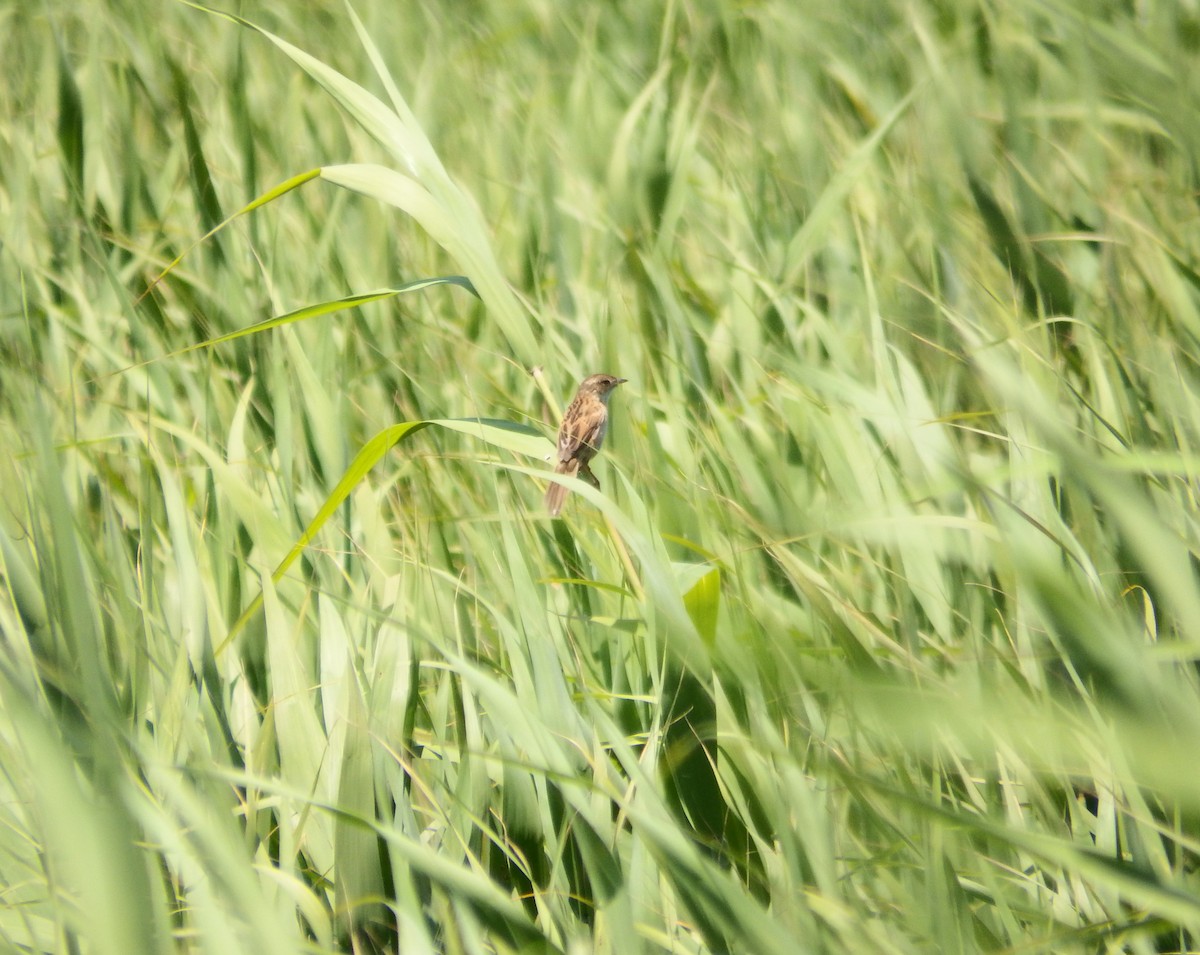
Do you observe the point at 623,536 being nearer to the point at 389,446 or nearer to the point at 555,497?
A: the point at 389,446

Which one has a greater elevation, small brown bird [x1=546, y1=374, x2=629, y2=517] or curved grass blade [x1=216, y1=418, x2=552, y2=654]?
curved grass blade [x1=216, y1=418, x2=552, y2=654]

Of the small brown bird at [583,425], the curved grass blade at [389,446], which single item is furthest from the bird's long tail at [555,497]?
the curved grass blade at [389,446]

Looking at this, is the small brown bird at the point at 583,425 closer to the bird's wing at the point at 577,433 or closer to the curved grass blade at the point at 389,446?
the bird's wing at the point at 577,433

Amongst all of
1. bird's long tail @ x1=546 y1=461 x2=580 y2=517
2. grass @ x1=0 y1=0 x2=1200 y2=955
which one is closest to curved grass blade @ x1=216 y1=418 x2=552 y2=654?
grass @ x1=0 y1=0 x2=1200 y2=955

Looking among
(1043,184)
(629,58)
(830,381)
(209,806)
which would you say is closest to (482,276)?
(830,381)

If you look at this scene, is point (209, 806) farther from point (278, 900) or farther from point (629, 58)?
point (629, 58)

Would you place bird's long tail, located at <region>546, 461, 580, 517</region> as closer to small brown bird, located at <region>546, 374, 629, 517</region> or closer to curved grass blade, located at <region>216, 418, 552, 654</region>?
small brown bird, located at <region>546, 374, 629, 517</region>
